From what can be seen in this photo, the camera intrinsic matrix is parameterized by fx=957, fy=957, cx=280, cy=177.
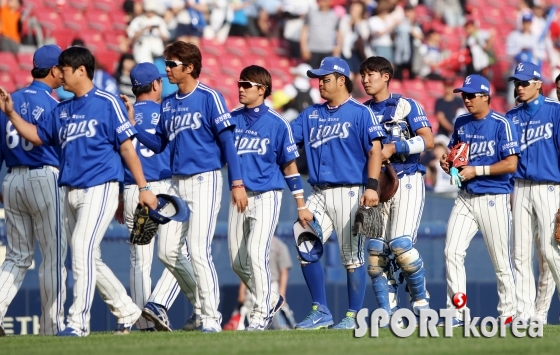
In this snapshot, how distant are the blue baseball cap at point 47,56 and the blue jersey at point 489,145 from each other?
3.45 m

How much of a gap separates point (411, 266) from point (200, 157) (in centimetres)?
198

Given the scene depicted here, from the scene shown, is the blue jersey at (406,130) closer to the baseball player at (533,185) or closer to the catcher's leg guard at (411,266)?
the catcher's leg guard at (411,266)

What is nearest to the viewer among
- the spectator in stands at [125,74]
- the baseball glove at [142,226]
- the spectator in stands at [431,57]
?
the baseball glove at [142,226]

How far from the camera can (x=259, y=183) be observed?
300 inches

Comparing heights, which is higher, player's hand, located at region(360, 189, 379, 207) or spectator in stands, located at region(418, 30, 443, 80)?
spectator in stands, located at region(418, 30, 443, 80)

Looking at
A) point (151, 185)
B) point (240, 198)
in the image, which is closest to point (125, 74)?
point (151, 185)

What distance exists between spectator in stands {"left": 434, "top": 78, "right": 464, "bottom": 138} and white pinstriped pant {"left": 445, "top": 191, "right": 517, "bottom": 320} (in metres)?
7.67

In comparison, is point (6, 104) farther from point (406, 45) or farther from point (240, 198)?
point (406, 45)

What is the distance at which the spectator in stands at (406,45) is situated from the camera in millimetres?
17344

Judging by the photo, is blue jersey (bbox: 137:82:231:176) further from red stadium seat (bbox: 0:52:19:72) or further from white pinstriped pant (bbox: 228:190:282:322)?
red stadium seat (bbox: 0:52:19:72)

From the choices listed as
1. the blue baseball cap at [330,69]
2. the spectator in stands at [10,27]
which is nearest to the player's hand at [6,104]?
the blue baseball cap at [330,69]

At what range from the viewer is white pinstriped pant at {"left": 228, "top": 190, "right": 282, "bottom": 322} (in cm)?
750

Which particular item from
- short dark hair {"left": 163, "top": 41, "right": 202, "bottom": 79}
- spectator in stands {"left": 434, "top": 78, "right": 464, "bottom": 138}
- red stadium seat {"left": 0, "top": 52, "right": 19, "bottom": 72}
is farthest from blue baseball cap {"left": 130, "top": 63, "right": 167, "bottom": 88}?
spectator in stands {"left": 434, "top": 78, "right": 464, "bottom": 138}

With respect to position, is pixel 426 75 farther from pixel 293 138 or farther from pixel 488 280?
pixel 293 138
